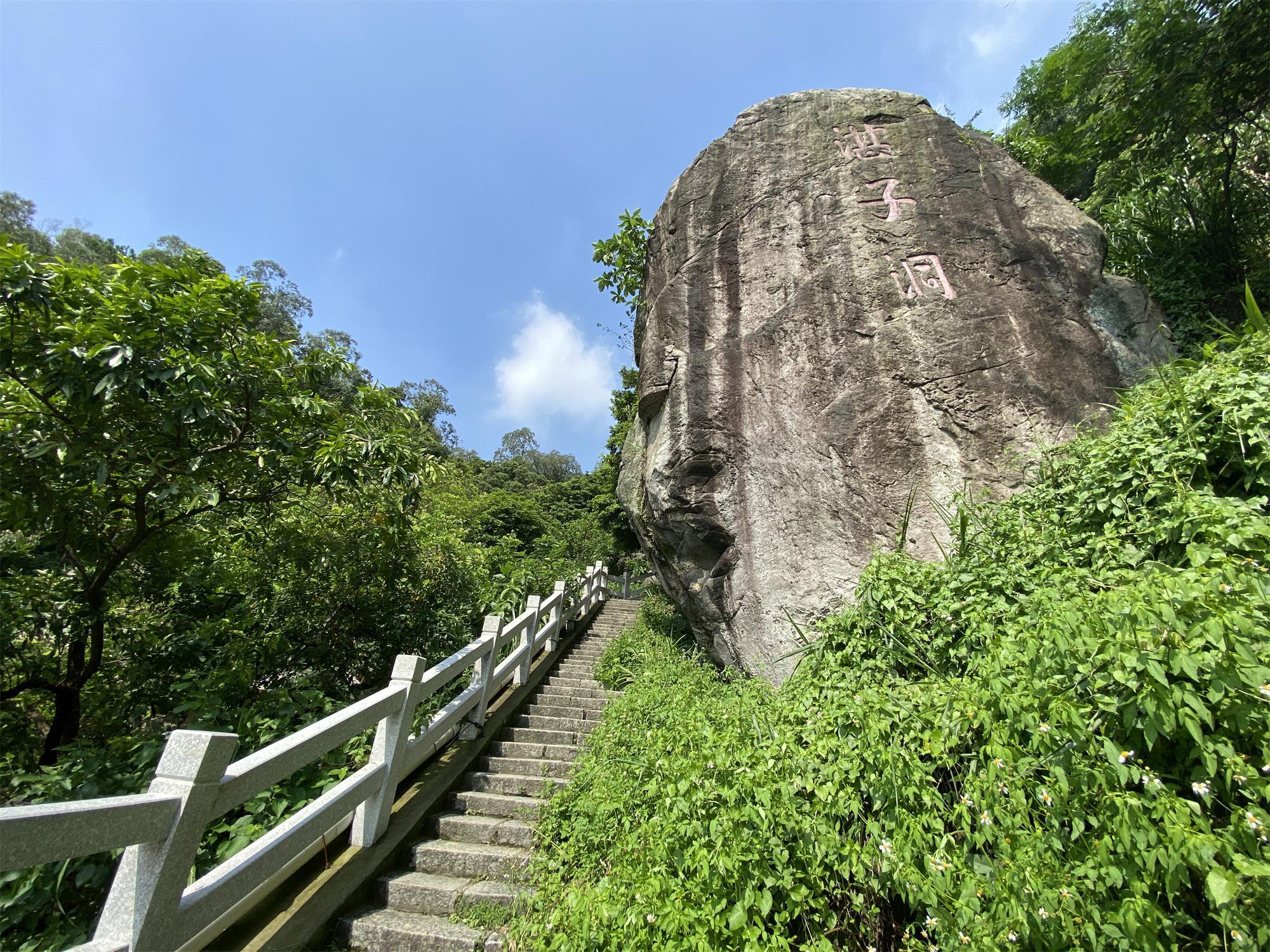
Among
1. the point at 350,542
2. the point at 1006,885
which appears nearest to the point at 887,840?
the point at 1006,885

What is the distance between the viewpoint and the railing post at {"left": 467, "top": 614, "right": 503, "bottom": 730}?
16.4 ft

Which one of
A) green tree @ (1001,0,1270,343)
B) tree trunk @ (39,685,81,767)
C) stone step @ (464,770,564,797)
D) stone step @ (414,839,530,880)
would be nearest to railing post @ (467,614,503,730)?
stone step @ (464,770,564,797)

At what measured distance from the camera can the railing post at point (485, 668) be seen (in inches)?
196

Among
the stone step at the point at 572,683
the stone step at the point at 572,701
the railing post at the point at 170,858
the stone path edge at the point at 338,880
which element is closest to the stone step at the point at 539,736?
the stone path edge at the point at 338,880

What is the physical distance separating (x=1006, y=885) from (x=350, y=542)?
223 inches

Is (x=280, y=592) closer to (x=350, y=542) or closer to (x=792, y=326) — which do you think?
(x=350, y=542)

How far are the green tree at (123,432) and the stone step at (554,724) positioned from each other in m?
3.05

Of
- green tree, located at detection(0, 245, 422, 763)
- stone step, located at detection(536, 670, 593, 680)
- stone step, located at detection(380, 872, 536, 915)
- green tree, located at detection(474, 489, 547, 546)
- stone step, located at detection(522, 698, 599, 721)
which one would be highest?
green tree, located at detection(474, 489, 547, 546)

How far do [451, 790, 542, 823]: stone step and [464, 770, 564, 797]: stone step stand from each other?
9 cm

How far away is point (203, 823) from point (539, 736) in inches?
144

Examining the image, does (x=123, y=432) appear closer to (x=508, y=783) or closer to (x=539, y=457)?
(x=508, y=783)

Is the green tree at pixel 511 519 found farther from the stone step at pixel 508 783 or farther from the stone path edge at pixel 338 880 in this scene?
the stone path edge at pixel 338 880

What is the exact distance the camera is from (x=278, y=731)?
3.65 metres

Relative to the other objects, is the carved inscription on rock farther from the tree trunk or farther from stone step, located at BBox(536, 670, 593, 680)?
the tree trunk
